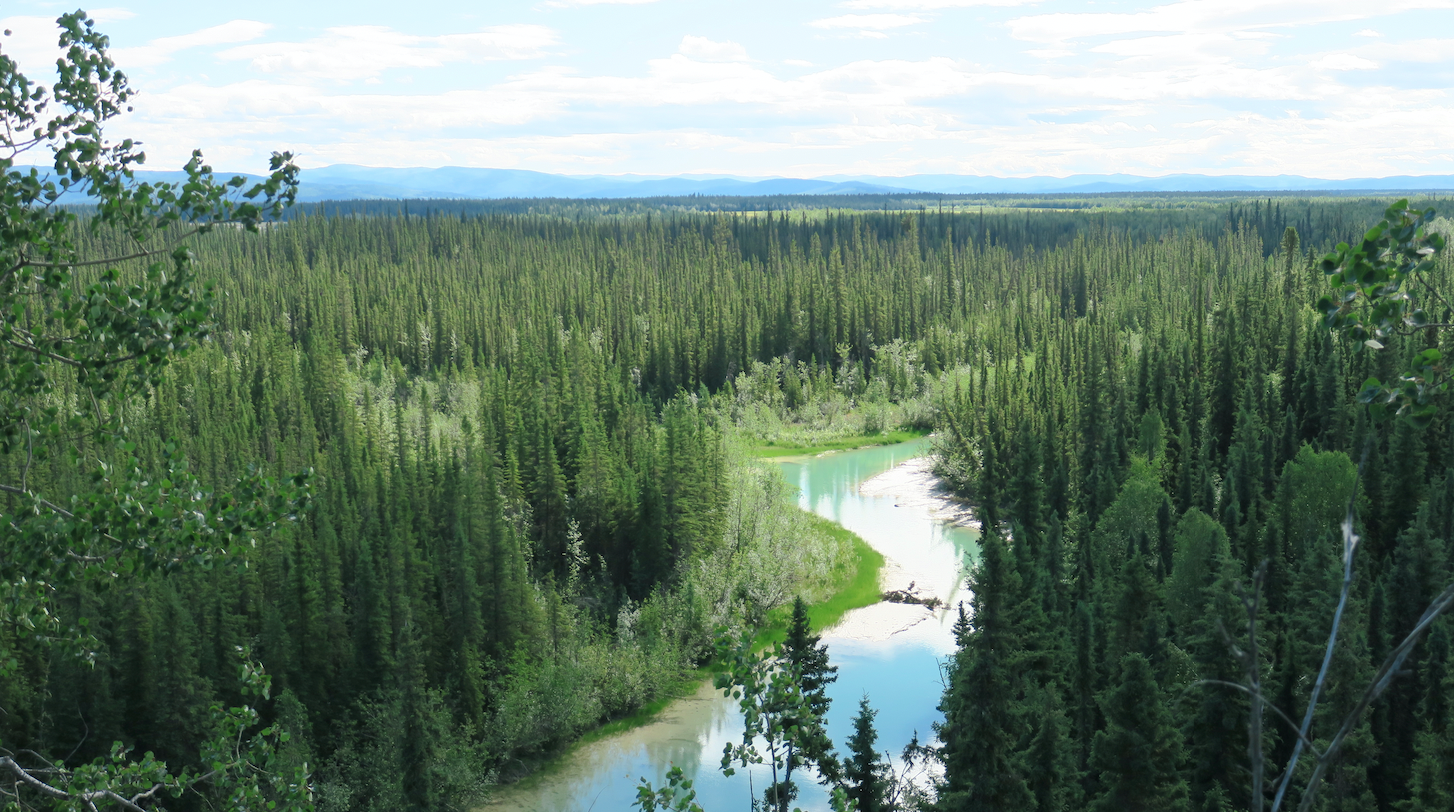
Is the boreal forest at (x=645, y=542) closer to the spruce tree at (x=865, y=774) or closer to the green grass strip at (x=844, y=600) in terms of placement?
the spruce tree at (x=865, y=774)

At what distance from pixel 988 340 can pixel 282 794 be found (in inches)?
4730

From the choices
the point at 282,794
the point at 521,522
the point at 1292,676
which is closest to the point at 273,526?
the point at 282,794

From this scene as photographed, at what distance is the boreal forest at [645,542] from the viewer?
830 cm

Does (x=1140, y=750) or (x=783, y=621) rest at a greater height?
(x=1140, y=750)

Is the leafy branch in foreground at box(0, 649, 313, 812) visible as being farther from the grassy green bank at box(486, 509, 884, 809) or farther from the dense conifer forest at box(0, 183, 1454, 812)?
the grassy green bank at box(486, 509, 884, 809)

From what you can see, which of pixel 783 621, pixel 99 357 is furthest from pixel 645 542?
pixel 99 357

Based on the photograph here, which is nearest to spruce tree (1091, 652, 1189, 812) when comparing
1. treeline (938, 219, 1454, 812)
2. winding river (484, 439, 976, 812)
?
treeline (938, 219, 1454, 812)

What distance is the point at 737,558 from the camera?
2311 inches

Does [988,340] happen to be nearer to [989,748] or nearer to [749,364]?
[749,364]

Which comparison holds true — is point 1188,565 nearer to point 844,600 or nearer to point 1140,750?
point 844,600

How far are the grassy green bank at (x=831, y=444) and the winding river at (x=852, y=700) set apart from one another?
20716 millimetres

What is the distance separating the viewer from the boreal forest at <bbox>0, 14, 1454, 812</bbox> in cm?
830

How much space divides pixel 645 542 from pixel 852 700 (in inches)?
644

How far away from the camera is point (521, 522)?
60.1 meters
